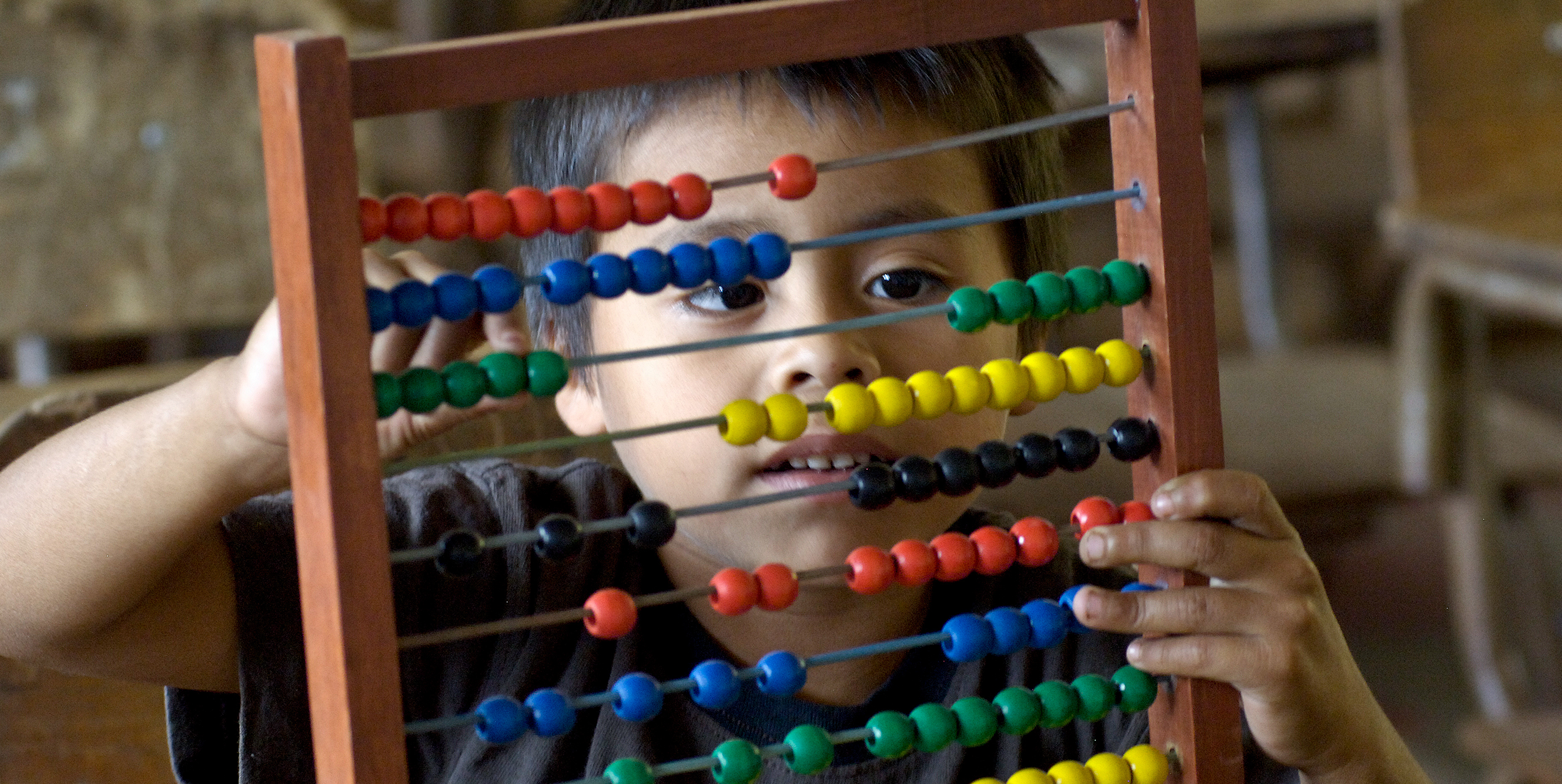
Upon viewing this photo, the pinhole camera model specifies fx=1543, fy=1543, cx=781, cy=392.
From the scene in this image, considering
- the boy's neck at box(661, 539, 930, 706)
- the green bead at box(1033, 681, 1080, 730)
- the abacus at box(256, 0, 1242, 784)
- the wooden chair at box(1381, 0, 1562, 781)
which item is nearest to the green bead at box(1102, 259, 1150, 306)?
the abacus at box(256, 0, 1242, 784)

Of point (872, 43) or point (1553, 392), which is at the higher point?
point (872, 43)

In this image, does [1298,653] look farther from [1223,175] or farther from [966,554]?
[1223,175]

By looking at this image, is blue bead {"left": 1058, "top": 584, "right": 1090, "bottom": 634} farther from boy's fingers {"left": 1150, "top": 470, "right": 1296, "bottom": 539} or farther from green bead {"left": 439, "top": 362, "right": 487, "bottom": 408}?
green bead {"left": 439, "top": 362, "right": 487, "bottom": 408}

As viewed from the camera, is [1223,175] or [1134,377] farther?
[1223,175]

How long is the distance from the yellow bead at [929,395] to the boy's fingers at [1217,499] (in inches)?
4.5

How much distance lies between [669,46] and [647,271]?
0.11 m

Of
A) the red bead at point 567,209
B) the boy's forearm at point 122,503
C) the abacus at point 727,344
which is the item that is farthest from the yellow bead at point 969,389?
the boy's forearm at point 122,503

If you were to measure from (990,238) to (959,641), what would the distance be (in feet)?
1.03

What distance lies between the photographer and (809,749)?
76 centimetres

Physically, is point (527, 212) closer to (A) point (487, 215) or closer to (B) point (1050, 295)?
(A) point (487, 215)

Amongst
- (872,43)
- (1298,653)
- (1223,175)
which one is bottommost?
(1298,653)

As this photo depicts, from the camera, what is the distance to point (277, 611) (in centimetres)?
84

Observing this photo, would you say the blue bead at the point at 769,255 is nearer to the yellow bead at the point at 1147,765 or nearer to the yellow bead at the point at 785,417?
the yellow bead at the point at 785,417

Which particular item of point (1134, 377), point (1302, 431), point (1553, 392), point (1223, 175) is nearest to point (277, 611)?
point (1134, 377)
